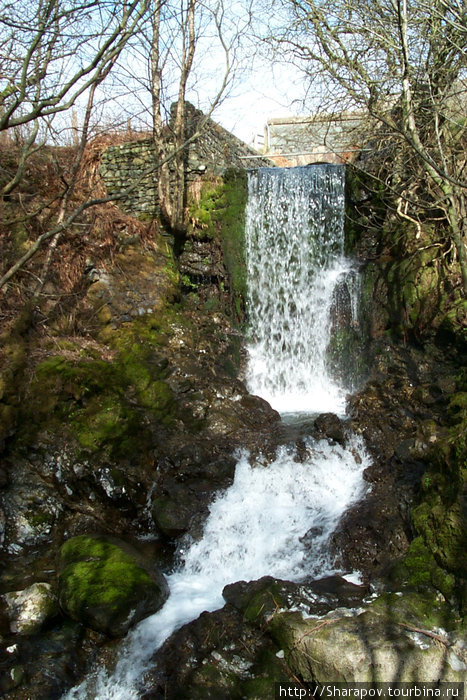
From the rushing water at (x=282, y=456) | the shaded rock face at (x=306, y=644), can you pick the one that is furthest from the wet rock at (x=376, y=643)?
the rushing water at (x=282, y=456)

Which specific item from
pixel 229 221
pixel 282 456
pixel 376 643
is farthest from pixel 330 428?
pixel 229 221

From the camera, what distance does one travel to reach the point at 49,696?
3480 mm

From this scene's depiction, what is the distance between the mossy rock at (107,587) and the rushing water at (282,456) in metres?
0.14

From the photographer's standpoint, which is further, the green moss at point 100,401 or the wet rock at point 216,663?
the green moss at point 100,401

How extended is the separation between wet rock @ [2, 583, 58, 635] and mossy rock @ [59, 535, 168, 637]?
0.11m

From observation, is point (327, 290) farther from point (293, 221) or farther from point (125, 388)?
point (125, 388)

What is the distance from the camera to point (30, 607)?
412cm

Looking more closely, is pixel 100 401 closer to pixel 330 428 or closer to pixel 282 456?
pixel 282 456

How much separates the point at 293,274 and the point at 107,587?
6359 millimetres

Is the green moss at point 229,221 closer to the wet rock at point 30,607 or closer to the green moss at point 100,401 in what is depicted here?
the green moss at point 100,401

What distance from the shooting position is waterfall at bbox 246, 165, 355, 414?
335 inches

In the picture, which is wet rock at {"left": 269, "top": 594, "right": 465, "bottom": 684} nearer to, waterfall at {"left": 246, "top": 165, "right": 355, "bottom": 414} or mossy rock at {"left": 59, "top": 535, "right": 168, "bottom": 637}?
mossy rock at {"left": 59, "top": 535, "right": 168, "bottom": 637}

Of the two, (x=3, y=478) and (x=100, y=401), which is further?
(x=100, y=401)

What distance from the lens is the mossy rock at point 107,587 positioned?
3.98m
